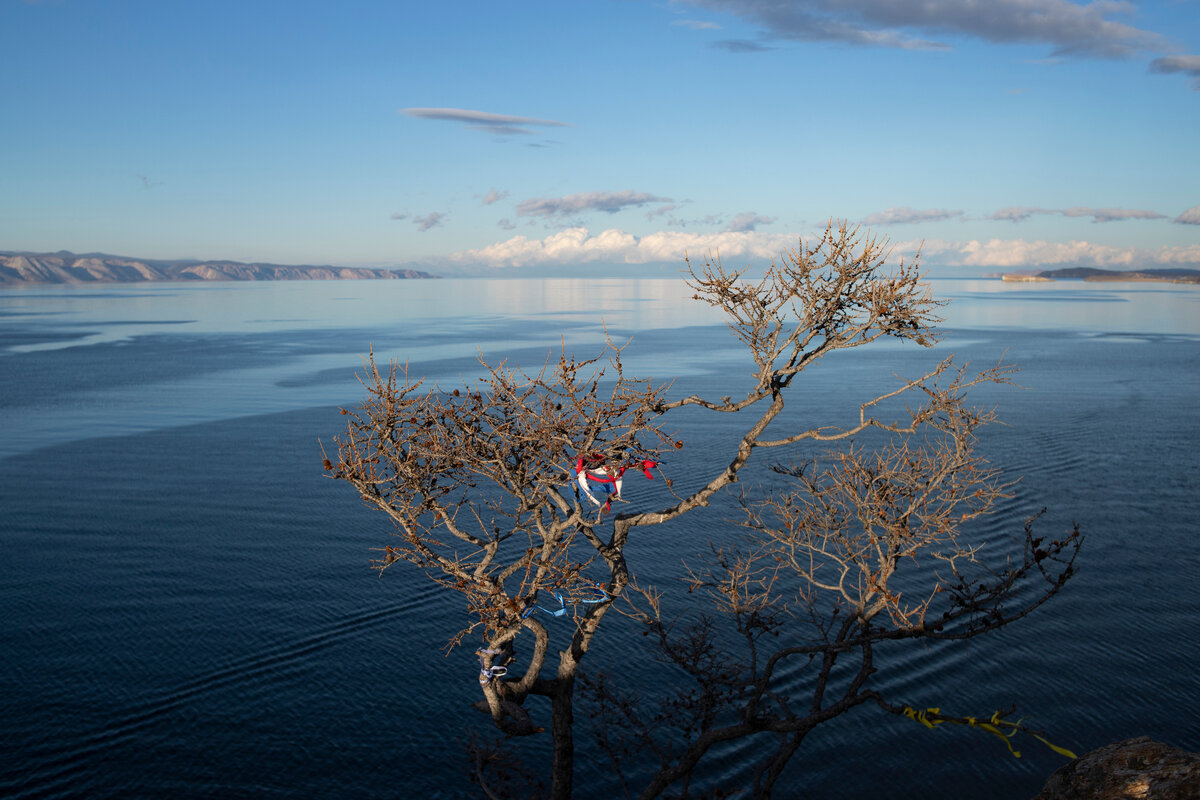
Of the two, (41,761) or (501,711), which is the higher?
(501,711)

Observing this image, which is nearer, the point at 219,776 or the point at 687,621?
the point at 219,776

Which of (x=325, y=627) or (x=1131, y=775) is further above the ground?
(x=1131, y=775)

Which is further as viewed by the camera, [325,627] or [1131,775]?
[325,627]

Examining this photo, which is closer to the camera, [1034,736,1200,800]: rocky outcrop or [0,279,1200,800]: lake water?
[1034,736,1200,800]: rocky outcrop

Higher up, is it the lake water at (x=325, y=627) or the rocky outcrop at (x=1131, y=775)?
the rocky outcrop at (x=1131, y=775)

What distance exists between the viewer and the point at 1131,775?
11102 millimetres

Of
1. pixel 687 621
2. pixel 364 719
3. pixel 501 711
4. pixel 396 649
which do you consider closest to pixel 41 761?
pixel 364 719

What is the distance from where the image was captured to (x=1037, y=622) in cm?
2344

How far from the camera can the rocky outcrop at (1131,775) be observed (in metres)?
10.6

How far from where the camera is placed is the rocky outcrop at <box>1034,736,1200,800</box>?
1062cm

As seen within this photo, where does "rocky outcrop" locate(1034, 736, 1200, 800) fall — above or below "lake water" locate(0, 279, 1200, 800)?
above

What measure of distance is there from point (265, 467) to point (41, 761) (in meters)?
Answer: 20.4

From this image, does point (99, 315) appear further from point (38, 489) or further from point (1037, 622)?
point (1037, 622)

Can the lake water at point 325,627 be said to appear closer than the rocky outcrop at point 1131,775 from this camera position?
No
